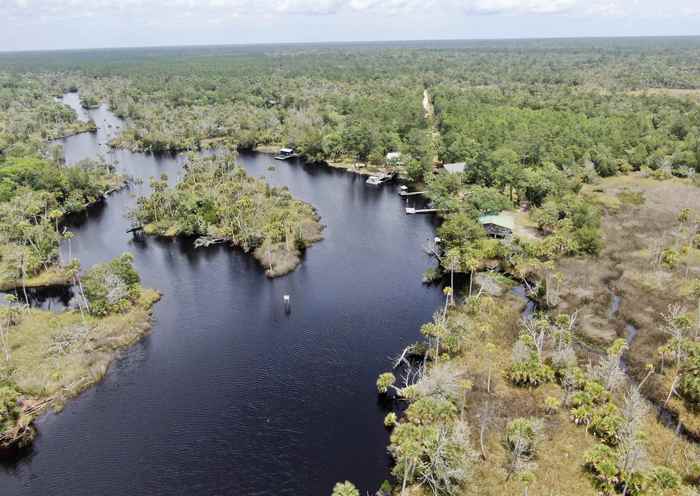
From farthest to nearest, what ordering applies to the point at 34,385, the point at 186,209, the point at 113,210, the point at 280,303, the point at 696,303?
the point at 113,210
the point at 186,209
the point at 280,303
the point at 696,303
the point at 34,385

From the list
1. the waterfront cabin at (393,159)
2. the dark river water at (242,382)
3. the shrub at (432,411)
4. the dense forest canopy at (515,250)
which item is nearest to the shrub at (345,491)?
the dense forest canopy at (515,250)

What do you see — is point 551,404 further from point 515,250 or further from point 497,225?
point 497,225

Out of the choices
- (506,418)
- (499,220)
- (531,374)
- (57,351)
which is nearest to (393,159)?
(499,220)

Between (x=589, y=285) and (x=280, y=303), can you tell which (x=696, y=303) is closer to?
(x=589, y=285)

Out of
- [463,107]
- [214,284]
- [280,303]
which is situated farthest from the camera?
[463,107]

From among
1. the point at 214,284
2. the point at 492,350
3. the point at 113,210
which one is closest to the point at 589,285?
the point at 492,350

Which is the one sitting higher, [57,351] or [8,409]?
[57,351]

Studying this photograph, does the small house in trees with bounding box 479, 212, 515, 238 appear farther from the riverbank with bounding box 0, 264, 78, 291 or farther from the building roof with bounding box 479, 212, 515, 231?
the riverbank with bounding box 0, 264, 78, 291
